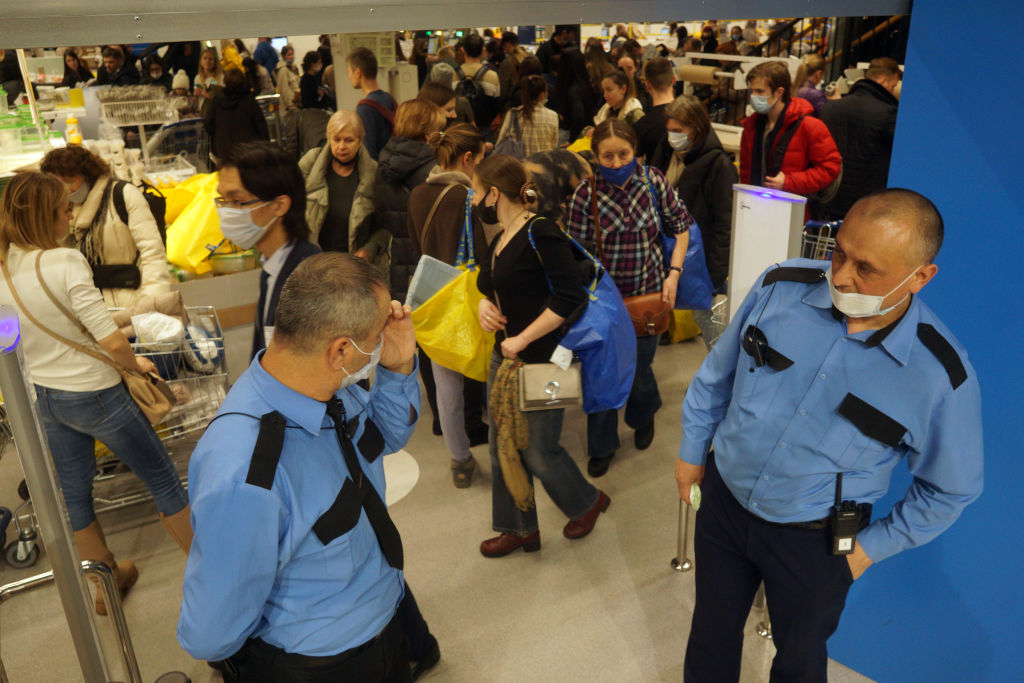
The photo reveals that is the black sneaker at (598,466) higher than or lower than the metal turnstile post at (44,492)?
lower

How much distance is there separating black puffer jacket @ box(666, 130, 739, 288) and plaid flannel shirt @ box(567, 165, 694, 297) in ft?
2.07

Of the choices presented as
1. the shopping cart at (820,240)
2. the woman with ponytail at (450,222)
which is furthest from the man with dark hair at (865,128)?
the woman with ponytail at (450,222)

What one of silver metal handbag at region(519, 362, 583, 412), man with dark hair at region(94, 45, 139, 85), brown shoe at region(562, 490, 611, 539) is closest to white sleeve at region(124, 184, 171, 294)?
silver metal handbag at region(519, 362, 583, 412)

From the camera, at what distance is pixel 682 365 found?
5543 millimetres

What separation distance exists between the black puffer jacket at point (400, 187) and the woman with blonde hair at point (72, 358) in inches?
62.9

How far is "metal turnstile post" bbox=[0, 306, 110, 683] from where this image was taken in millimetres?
1333

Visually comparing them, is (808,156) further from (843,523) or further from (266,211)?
(266,211)

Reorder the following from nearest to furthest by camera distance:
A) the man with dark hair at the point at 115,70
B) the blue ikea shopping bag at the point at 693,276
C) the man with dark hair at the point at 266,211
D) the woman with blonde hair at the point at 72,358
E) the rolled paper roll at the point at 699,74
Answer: the man with dark hair at the point at 266,211, the woman with blonde hair at the point at 72,358, the blue ikea shopping bag at the point at 693,276, the rolled paper roll at the point at 699,74, the man with dark hair at the point at 115,70

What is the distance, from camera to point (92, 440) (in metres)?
3.27

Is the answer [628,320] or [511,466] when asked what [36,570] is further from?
[628,320]

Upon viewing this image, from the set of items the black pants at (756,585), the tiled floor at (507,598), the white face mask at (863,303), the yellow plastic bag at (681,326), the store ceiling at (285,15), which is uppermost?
the store ceiling at (285,15)

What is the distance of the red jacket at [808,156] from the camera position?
4.82 meters

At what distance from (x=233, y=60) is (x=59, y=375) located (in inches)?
298

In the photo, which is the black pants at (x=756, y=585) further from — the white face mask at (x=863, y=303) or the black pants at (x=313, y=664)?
the black pants at (x=313, y=664)
